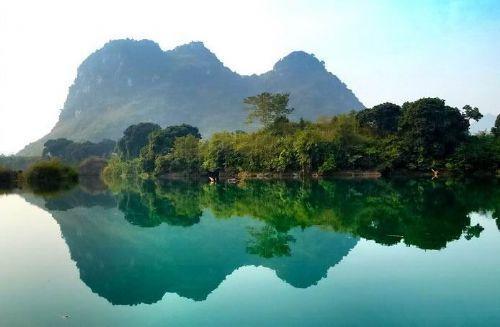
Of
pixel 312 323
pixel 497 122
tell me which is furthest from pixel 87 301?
pixel 497 122

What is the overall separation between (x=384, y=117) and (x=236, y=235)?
3071 centimetres

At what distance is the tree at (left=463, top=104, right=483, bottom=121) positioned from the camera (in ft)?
110

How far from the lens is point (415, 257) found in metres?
8.18

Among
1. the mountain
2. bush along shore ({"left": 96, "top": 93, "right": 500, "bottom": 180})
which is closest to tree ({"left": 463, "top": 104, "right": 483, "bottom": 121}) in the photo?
bush along shore ({"left": 96, "top": 93, "right": 500, "bottom": 180})

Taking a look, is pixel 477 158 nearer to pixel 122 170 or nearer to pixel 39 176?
pixel 39 176

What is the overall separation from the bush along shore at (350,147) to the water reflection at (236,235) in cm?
1397

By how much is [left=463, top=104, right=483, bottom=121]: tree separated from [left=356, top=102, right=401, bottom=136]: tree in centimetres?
579

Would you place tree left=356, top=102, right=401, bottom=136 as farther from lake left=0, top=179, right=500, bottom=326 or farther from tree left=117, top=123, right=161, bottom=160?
tree left=117, top=123, right=161, bottom=160

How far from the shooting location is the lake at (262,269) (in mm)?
5605

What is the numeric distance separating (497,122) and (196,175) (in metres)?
28.7

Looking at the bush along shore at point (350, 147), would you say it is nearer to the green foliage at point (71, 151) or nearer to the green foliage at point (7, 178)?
the green foliage at point (7, 178)

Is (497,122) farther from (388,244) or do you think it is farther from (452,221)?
(388,244)

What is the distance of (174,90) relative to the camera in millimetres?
161625

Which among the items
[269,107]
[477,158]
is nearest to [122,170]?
[269,107]
